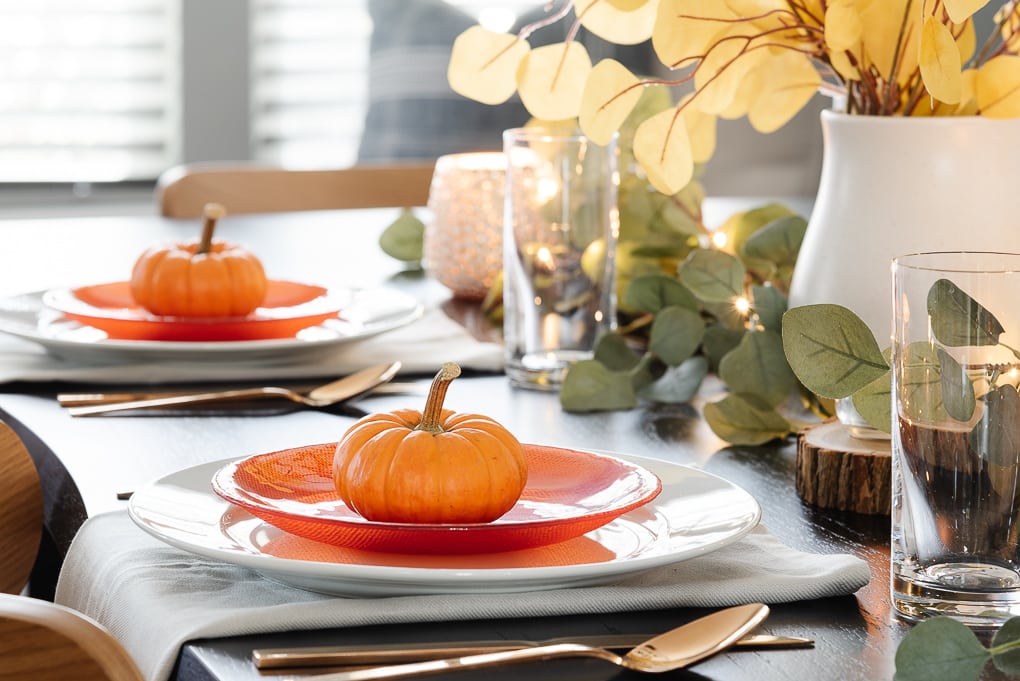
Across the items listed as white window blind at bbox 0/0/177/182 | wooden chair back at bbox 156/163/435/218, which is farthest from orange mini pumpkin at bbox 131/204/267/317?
white window blind at bbox 0/0/177/182

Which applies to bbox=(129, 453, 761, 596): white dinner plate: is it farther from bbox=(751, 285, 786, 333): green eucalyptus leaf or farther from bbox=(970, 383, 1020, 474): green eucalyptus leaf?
bbox=(751, 285, 786, 333): green eucalyptus leaf

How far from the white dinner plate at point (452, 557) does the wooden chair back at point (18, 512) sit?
8.2 inches

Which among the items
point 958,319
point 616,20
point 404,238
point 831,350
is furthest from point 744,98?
point 404,238

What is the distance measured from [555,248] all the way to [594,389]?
5.6 inches

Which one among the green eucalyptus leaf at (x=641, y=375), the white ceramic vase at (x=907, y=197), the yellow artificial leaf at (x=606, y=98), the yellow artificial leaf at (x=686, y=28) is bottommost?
the green eucalyptus leaf at (x=641, y=375)

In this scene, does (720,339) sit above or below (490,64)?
below

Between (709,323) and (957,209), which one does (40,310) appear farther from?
(957,209)

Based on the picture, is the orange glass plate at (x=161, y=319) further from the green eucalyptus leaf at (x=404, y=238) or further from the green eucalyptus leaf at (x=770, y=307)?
the green eucalyptus leaf at (x=770, y=307)

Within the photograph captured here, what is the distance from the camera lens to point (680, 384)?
1.05 meters

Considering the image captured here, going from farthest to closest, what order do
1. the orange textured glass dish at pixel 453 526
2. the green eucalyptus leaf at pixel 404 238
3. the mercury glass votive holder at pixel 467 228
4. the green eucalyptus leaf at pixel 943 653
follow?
the green eucalyptus leaf at pixel 404 238, the mercury glass votive holder at pixel 467 228, the orange textured glass dish at pixel 453 526, the green eucalyptus leaf at pixel 943 653

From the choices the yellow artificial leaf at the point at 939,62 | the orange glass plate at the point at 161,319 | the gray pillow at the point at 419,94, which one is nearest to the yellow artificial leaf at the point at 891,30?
the yellow artificial leaf at the point at 939,62

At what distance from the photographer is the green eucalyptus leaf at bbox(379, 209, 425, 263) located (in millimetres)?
1598

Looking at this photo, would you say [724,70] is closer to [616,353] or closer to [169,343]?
[616,353]

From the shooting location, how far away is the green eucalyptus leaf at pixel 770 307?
0.96 m
